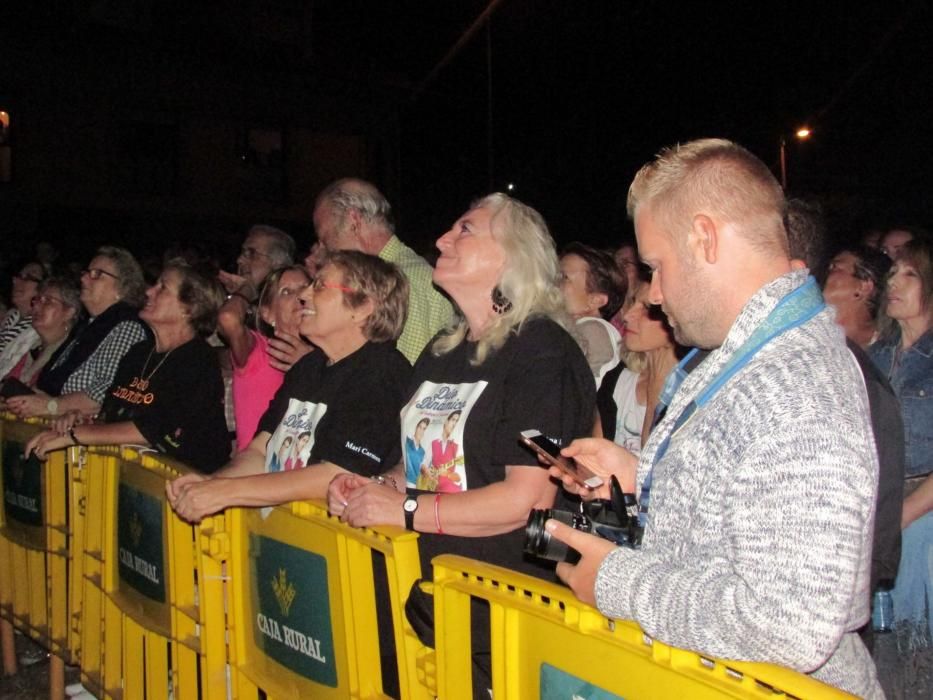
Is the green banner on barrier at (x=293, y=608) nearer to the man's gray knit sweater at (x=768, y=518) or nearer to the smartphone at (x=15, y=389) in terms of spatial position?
the man's gray knit sweater at (x=768, y=518)

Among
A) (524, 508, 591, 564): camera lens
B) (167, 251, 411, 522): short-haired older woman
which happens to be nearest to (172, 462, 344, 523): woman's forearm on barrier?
(167, 251, 411, 522): short-haired older woman

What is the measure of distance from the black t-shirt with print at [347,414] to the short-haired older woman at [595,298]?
155 cm

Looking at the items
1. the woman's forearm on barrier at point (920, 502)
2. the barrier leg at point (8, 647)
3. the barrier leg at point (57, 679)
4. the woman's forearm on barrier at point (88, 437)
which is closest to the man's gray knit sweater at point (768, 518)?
the woman's forearm on barrier at point (920, 502)

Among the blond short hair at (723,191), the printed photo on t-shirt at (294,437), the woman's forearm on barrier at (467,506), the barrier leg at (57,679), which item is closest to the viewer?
the blond short hair at (723,191)

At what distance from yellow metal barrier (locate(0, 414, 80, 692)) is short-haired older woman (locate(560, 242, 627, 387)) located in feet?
9.50

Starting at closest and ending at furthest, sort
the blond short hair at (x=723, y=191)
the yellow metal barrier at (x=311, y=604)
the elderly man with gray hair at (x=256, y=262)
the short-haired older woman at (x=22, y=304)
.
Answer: the blond short hair at (x=723, y=191), the yellow metal barrier at (x=311, y=604), the elderly man with gray hair at (x=256, y=262), the short-haired older woman at (x=22, y=304)

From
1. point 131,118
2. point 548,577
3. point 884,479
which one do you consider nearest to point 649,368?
point 548,577

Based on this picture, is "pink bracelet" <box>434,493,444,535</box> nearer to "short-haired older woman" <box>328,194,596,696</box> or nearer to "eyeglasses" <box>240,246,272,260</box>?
"short-haired older woman" <box>328,194,596,696</box>

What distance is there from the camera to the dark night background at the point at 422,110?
16.1 meters

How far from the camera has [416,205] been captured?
952 inches

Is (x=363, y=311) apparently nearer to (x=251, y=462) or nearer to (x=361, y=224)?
(x=251, y=462)

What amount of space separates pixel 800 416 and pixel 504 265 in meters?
1.79

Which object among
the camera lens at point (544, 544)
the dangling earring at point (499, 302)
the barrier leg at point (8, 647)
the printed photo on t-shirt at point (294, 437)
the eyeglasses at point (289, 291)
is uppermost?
the eyeglasses at point (289, 291)

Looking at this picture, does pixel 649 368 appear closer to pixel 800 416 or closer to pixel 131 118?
pixel 800 416
